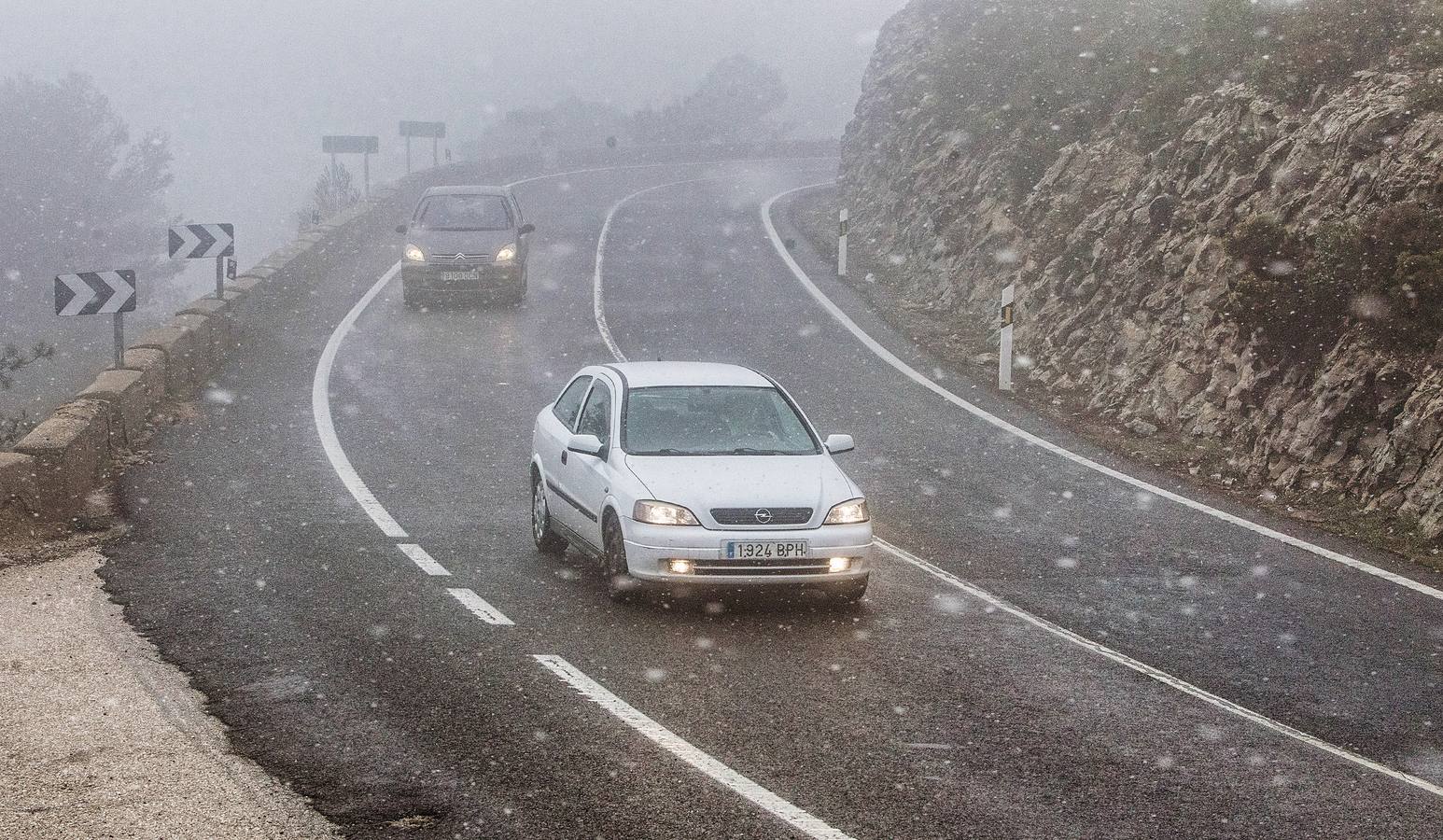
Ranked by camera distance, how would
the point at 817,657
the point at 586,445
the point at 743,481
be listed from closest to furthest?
the point at 817,657
the point at 743,481
the point at 586,445

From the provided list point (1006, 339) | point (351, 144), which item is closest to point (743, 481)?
point (1006, 339)

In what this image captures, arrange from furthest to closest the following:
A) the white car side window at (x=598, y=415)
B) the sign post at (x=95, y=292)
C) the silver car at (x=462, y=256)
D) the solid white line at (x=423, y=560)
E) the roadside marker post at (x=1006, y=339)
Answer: the silver car at (x=462, y=256) < the roadside marker post at (x=1006, y=339) < the sign post at (x=95, y=292) < the white car side window at (x=598, y=415) < the solid white line at (x=423, y=560)

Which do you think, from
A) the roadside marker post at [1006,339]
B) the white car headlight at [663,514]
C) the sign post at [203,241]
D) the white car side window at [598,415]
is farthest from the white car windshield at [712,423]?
the sign post at [203,241]

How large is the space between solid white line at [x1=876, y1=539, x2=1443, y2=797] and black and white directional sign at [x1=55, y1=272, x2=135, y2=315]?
913cm

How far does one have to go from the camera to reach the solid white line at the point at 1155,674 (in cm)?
665

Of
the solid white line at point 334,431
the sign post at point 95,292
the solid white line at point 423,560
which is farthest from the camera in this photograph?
the sign post at point 95,292

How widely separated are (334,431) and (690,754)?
31.7 feet

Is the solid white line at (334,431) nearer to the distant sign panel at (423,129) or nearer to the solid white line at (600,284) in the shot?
the solid white line at (600,284)

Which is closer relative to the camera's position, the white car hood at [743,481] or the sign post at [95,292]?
the white car hood at [743,481]

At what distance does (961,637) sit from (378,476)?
21.3ft

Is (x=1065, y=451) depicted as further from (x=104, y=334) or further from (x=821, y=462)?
(x=104, y=334)

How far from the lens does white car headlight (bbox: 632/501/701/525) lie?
894cm

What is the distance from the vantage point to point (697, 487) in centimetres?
911

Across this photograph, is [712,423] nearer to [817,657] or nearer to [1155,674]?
[817,657]
